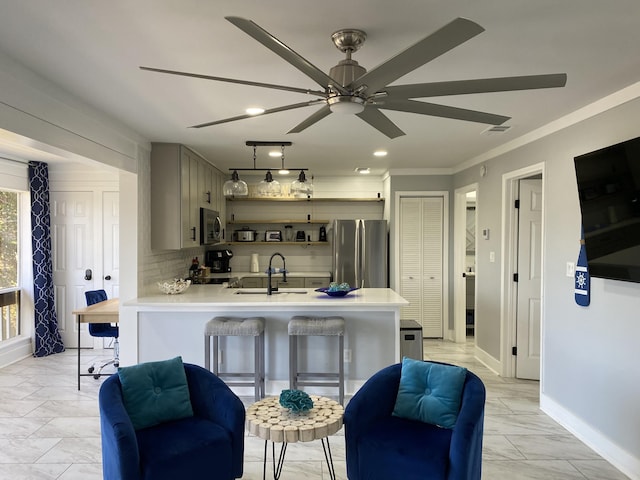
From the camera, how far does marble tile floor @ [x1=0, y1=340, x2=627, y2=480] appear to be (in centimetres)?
268

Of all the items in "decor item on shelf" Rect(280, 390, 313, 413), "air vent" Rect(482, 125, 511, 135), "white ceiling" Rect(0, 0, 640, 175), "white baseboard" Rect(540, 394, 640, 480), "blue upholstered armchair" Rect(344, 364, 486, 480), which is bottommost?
"white baseboard" Rect(540, 394, 640, 480)

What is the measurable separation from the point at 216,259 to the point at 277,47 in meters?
5.04

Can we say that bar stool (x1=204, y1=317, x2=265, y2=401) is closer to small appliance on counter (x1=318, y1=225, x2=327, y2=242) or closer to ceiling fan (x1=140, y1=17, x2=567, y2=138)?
ceiling fan (x1=140, y1=17, x2=567, y2=138)

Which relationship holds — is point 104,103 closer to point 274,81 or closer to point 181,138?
point 181,138

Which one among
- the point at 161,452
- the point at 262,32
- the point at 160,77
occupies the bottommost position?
Answer: the point at 161,452

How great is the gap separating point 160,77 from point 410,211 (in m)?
4.26

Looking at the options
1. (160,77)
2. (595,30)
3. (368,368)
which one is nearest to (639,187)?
(595,30)

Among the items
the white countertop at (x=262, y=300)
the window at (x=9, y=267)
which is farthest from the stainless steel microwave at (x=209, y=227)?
the window at (x=9, y=267)

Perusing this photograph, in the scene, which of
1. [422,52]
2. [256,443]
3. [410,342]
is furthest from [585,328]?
[422,52]

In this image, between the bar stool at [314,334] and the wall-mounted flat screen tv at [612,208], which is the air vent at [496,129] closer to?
the wall-mounted flat screen tv at [612,208]

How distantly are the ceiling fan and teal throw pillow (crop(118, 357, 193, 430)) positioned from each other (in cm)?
163

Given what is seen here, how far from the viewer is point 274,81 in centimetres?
257

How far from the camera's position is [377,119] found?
209 centimetres

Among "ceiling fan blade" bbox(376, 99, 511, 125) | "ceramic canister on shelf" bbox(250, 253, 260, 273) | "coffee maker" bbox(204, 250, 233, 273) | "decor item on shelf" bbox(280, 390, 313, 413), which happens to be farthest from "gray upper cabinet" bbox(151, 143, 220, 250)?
"ceiling fan blade" bbox(376, 99, 511, 125)
